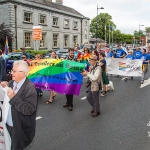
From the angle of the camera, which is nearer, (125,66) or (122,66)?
(125,66)

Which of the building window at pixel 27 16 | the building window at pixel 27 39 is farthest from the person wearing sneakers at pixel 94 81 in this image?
the building window at pixel 27 16

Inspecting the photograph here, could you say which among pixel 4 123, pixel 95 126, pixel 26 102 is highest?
pixel 26 102

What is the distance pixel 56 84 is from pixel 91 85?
1569mm

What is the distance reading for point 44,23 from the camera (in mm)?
39562

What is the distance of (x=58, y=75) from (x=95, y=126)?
8.38ft

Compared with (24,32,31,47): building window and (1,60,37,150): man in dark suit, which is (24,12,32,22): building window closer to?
(24,32,31,47): building window

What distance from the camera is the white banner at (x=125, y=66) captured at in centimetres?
1309

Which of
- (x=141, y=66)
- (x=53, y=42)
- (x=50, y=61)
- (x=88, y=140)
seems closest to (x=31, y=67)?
(x=50, y=61)

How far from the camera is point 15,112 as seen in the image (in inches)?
120

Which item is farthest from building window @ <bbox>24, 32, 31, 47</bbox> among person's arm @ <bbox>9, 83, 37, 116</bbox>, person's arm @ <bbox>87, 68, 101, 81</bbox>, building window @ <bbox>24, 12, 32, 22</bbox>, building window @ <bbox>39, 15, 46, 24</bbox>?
person's arm @ <bbox>9, 83, 37, 116</bbox>

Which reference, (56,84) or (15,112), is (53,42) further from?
(15,112)

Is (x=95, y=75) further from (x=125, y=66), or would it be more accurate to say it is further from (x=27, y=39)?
(x=27, y=39)

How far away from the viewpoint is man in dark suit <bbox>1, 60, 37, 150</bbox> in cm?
302

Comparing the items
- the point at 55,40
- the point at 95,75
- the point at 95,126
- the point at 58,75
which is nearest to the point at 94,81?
the point at 95,75
